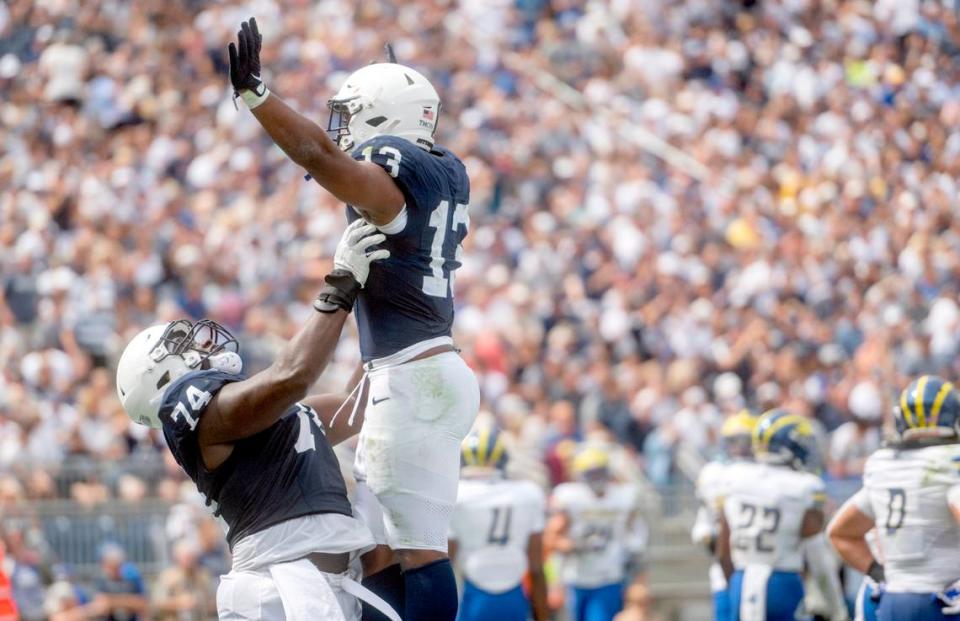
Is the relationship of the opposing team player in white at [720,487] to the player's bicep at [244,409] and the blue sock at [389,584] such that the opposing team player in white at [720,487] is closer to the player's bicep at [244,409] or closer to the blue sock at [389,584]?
the blue sock at [389,584]

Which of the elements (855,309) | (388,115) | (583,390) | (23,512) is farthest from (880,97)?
(388,115)

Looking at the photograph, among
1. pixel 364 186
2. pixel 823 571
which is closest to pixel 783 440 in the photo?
pixel 823 571

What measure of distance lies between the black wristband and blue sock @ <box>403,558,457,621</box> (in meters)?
0.98

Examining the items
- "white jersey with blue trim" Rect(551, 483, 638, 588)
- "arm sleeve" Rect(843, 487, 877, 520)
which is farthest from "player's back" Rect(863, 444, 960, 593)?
"white jersey with blue trim" Rect(551, 483, 638, 588)

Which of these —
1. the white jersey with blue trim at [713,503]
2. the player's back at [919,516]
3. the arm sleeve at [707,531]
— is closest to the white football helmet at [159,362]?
the player's back at [919,516]

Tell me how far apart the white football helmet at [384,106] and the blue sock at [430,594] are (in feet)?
4.74

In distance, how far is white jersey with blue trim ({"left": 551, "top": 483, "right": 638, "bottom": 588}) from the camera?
12812 mm

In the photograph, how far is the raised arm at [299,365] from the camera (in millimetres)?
5508

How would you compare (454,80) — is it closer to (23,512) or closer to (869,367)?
(869,367)

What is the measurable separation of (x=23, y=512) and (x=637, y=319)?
6434mm

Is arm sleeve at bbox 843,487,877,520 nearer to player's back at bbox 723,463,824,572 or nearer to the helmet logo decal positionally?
player's back at bbox 723,463,824,572

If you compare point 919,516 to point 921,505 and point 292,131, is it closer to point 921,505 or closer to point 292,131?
point 921,505

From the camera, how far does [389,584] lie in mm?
6121

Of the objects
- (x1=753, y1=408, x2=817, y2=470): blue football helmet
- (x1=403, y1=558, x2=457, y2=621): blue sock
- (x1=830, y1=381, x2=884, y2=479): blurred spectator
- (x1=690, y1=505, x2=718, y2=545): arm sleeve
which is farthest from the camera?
(x1=830, y1=381, x2=884, y2=479): blurred spectator
